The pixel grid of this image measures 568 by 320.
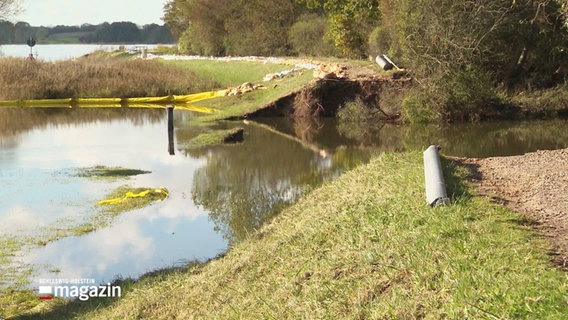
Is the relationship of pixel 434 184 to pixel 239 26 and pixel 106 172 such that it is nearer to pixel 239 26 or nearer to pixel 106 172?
pixel 106 172

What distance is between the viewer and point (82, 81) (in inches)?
1593

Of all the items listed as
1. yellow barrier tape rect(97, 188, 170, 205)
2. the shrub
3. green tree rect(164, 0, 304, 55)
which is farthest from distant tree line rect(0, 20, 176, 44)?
yellow barrier tape rect(97, 188, 170, 205)

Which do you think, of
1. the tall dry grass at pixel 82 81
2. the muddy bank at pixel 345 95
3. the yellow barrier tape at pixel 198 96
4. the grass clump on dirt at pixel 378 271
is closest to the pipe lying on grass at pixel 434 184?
the grass clump on dirt at pixel 378 271

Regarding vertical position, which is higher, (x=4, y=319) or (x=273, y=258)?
(x=273, y=258)

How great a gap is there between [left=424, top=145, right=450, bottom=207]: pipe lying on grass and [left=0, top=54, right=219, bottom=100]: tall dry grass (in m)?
29.8

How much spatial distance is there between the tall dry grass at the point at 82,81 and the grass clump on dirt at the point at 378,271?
29816 millimetres

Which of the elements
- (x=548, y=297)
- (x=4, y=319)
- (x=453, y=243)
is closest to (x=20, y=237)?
(x=4, y=319)

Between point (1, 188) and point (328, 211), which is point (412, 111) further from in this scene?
point (328, 211)

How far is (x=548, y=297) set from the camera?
218 inches

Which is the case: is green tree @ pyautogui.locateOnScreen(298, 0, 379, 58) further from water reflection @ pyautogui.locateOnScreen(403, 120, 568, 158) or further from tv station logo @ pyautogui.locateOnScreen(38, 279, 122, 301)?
tv station logo @ pyautogui.locateOnScreen(38, 279, 122, 301)

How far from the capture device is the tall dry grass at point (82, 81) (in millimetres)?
39219

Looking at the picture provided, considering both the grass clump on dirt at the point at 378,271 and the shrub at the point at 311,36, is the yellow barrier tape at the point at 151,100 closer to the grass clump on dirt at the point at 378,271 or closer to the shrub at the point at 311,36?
the shrub at the point at 311,36

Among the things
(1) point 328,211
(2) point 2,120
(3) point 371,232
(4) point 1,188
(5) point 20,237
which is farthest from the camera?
(2) point 2,120

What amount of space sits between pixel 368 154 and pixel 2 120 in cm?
1794
